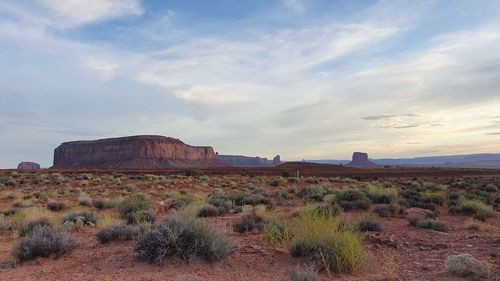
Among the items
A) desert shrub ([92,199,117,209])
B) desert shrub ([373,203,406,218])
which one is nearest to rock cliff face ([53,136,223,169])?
desert shrub ([92,199,117,209])

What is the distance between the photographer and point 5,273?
22.2 feet

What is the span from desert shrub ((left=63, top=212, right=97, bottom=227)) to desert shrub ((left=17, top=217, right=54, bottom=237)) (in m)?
0.48

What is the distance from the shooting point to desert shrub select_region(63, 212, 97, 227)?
11.3 meters

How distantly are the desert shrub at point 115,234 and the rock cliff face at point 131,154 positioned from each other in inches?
4498

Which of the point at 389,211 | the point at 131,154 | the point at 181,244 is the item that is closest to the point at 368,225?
the point at 389,211

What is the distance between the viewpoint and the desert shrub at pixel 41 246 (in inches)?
297

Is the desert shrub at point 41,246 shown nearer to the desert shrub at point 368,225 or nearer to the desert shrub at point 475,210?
the desert shrub at point 368,225

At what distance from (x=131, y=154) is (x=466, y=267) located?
129785 mm

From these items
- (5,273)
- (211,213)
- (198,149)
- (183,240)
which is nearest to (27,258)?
(5,273)

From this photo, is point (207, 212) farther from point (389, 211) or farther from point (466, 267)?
point (466, 267)

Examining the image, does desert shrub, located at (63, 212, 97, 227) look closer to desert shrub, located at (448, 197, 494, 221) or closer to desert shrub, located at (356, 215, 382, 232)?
desert shrub, located at (356, 215, 382, 232)

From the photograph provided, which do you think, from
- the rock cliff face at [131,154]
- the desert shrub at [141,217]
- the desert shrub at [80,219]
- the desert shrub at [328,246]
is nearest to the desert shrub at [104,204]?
the desert shrub at [80,219]

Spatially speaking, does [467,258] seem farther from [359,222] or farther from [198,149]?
[198,149]

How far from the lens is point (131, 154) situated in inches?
5108
